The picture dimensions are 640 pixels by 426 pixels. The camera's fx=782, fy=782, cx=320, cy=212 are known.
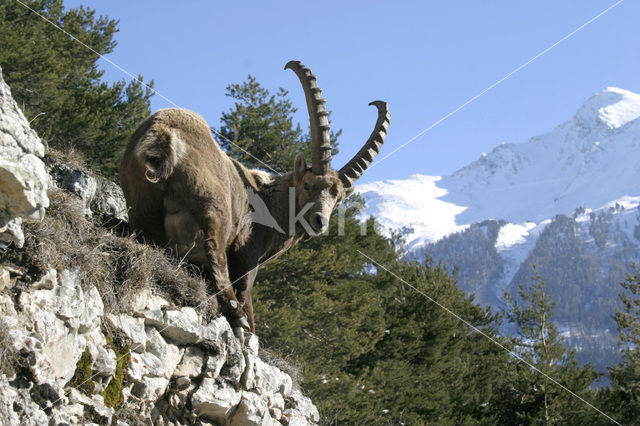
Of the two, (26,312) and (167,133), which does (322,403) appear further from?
(26,312)

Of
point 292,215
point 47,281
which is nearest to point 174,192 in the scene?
point 292,215

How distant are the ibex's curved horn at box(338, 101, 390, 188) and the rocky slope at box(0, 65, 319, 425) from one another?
3638 millimetres

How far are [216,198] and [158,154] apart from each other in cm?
92

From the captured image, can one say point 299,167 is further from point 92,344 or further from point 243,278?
point 92,344

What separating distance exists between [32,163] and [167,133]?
311cm

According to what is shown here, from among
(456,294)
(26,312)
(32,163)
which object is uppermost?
(456,294)

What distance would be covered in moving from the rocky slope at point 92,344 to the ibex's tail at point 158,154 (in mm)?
1010

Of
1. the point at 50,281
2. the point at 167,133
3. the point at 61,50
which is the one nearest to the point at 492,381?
the point at 61,50

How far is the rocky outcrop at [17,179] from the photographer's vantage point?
6.41m

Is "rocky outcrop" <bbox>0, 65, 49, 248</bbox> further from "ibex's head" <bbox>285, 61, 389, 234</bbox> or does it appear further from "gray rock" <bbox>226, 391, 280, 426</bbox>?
"ibex's head" <bbox>285, 61, 389, 234</bbox>

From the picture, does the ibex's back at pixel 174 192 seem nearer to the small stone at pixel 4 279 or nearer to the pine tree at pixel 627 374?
the small stone at pixel 4 279

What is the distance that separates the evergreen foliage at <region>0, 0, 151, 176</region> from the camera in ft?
79.0

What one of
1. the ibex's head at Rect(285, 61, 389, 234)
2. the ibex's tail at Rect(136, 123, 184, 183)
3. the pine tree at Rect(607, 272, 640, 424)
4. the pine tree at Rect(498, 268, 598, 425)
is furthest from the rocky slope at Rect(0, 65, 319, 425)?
the pine tree at Rect(607, 272, 640, 424)

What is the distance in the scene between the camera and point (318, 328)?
87.2 ft
